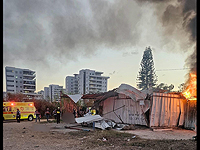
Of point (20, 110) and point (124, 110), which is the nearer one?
point (124, 110)

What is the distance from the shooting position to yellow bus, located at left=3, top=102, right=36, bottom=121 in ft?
59.1

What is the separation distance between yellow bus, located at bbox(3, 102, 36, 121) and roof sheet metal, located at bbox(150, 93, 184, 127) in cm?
1530

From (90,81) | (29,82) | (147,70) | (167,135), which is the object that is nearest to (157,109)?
(167,135)

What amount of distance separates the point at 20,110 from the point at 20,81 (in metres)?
57.6

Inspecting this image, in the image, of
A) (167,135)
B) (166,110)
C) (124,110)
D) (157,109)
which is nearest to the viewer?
(167,135)

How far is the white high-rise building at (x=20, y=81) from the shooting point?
68.2 metres

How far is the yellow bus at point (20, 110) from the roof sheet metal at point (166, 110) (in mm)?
15297

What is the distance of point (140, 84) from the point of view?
4328 cm

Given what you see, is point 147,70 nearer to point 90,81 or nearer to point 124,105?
point 124,105

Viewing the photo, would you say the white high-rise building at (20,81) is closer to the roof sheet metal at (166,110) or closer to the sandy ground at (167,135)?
the roof sheet metal at (166,110)

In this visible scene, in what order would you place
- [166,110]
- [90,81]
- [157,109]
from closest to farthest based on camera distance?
[157,109] → [166,110] → [90,81]

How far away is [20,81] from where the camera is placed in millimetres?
70438

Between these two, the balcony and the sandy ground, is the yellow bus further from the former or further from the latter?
the balcony

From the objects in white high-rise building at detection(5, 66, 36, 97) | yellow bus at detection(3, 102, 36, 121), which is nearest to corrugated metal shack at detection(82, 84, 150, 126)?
yellow bus at detection(3, 102, 36, 121)
